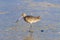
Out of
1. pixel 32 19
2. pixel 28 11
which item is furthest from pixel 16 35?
pixel 28 11

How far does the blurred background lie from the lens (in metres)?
11.7

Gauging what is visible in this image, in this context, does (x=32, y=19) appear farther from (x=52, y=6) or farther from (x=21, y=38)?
(x=52, y=6)

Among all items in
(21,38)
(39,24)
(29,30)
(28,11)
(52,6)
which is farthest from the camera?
(52,6)

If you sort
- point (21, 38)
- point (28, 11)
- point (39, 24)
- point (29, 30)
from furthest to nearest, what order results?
point (28, 11) < point (39, 24) < point (29, 30) < point (21, 38)

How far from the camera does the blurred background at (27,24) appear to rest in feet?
38.3

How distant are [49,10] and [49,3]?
1.31 m

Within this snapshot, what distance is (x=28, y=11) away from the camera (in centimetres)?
1471

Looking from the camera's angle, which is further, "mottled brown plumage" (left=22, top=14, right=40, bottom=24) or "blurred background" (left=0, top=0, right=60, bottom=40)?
"mottled brown plumage" (left=22, top=14, right=40, bottom=24)

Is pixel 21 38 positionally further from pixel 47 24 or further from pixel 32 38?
pixel 47 24

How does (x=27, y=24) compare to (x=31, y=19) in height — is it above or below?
below

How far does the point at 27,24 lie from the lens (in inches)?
523

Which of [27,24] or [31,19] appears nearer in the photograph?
[31,19]

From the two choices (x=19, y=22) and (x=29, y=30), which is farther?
(x=19, y=22)

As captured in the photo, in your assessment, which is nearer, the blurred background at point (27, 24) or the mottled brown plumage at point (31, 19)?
the blurred background at point (27, 24)
